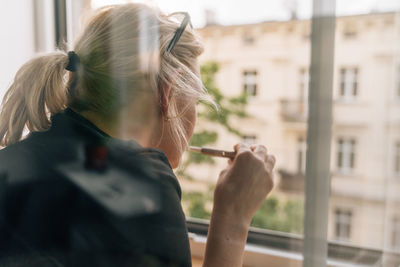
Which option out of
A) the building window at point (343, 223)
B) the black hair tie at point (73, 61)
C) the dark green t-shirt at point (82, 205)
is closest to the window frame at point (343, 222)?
the building window at point (343, 223)

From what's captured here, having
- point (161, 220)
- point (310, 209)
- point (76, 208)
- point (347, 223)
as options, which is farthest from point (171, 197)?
point (347, 223)

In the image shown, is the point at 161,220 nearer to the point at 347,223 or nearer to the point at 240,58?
the point at 347,223

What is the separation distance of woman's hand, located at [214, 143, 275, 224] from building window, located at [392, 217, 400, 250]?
0.77ft

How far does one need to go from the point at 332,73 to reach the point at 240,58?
35cm

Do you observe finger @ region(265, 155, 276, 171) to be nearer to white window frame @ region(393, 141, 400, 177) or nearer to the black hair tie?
white window frame @ region(393, 141, 400, 177)

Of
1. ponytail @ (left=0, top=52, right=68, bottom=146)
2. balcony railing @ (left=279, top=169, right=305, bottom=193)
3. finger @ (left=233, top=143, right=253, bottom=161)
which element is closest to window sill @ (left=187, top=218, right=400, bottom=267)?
balcony railing @ (left=279, top=169, right=305, bottom=193)

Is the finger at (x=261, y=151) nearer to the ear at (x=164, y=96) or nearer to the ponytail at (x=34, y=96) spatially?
the ear at (x=164, y=96)

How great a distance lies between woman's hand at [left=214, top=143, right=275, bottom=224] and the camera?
2.24 ft

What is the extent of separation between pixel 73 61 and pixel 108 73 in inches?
3.0

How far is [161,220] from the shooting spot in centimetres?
54

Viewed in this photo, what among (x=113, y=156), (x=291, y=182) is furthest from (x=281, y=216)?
(x=113, y=156)

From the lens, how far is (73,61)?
67 cm

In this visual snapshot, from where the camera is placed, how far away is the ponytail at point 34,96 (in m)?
0.67

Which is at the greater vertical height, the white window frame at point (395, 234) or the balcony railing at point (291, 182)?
the balcony railing at point (291, 182)
